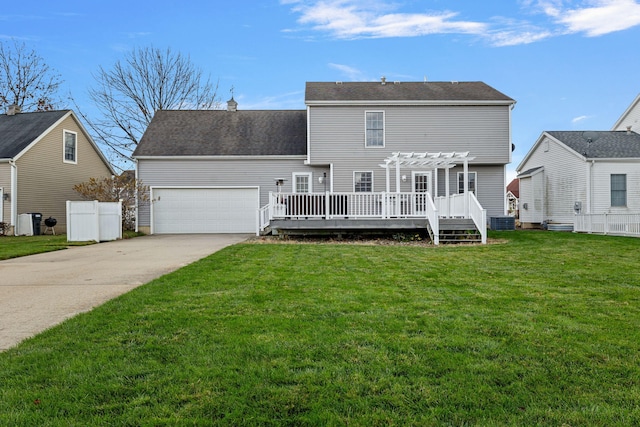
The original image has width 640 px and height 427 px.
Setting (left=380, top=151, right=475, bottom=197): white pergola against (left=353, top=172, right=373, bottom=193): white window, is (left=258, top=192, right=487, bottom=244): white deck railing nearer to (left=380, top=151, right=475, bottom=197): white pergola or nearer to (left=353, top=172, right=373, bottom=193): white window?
(left=380, top=151, right=475, bottom=197): white pergola

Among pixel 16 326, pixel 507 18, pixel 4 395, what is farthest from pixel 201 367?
pixel 507 18

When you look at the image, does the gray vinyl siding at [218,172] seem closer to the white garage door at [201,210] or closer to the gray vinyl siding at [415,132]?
the white garage door at [201,210]

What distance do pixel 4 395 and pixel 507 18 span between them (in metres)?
18.3

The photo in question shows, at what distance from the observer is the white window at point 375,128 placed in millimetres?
18672

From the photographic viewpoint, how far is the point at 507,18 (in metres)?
16.4

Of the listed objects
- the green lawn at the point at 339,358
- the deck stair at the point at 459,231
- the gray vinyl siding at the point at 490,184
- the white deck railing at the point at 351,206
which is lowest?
the green lawn at the point at 339,358

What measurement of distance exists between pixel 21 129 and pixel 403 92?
59.3 ft

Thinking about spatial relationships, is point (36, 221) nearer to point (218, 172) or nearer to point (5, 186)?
point (5, 186)

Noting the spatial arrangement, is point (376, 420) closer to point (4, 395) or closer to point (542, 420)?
point (542, 420)

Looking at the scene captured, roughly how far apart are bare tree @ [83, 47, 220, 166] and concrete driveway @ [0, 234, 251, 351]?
19081 mm

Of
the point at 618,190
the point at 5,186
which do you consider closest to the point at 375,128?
the point at 618,190

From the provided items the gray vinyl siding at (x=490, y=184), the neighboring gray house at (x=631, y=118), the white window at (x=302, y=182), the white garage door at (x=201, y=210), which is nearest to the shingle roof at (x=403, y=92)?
the gray vinyl siding at (x=490, y=184)

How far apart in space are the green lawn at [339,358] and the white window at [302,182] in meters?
13.6

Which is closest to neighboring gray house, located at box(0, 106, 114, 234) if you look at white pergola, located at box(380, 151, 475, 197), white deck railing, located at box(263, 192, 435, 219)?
white deck railing, located at box(263, 192, 435, 219)
